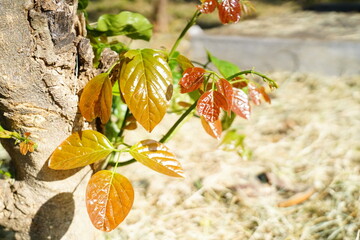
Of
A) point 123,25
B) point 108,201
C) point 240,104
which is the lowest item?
point 108,201

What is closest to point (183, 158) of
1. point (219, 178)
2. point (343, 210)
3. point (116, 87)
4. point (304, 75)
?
point (219, 178)

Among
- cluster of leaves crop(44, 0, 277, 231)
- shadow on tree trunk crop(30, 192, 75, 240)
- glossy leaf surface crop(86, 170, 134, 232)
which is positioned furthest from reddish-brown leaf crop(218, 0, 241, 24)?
shadow on tree trunk crop(30, 192, 75, 240)

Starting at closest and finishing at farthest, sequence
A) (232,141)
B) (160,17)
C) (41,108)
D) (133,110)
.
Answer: (133,110), (41,108), (232,141), (160,17)

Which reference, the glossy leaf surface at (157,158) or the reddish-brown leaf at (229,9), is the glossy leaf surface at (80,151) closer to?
the glossy leaf surface at (157,158)

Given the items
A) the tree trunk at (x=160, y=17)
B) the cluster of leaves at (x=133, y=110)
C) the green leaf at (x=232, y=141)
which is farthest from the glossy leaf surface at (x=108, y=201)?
the tree trunk at (x=160, y=17)

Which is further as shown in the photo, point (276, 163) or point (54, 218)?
point (276, 163)

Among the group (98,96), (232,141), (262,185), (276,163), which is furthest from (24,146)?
(276,163)

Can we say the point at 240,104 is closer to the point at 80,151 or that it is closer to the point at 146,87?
the point at 146,87
